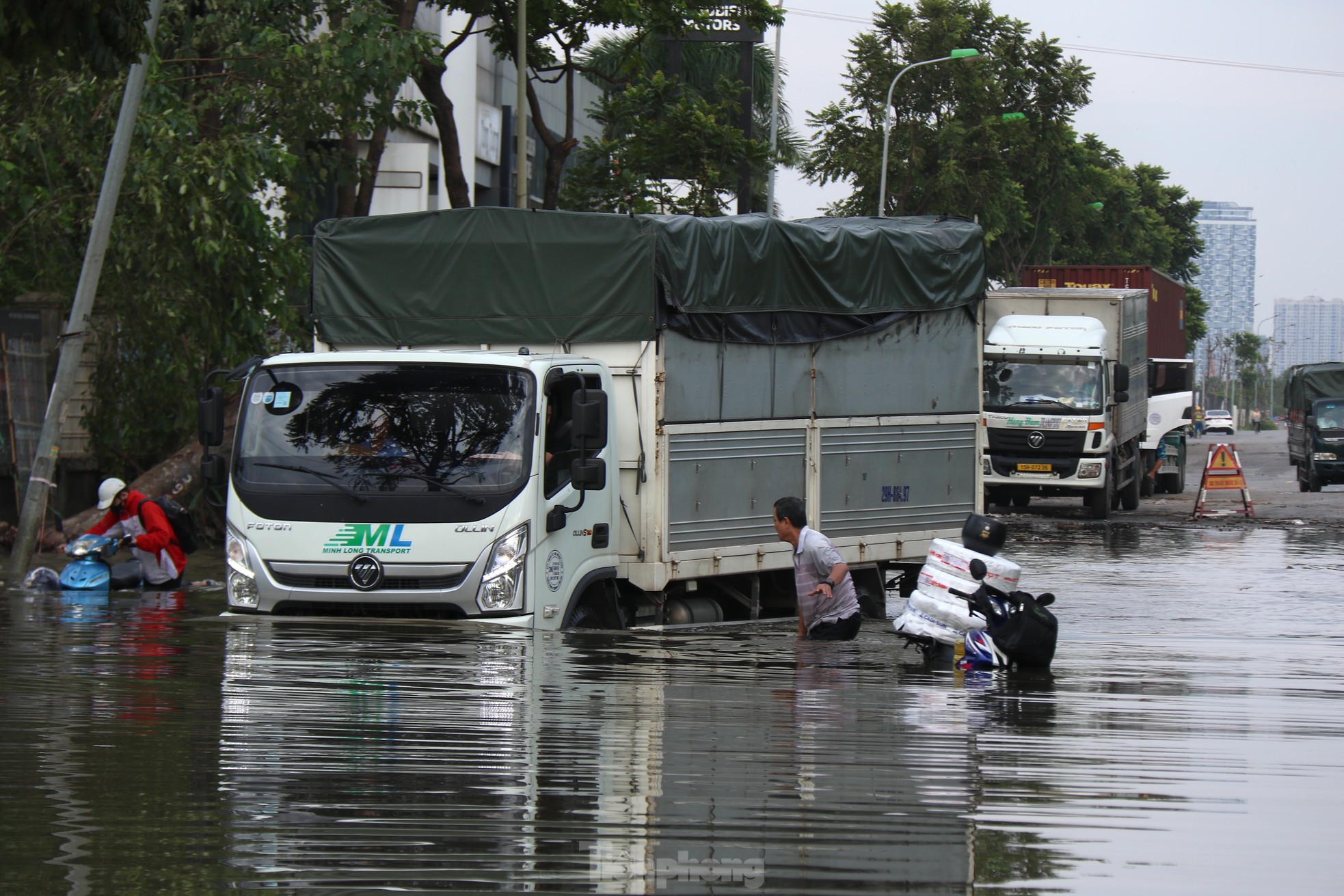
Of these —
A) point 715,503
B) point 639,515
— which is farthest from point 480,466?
point 715,503

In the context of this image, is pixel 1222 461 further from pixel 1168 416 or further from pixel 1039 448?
pixel 1168 416

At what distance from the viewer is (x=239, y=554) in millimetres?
9398

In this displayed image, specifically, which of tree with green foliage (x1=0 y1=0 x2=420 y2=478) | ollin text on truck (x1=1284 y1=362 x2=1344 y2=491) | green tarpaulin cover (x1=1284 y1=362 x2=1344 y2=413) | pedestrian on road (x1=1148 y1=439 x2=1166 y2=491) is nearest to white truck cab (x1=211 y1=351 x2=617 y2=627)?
tree with green foliage (x1=0 y1=0 x2=420 y2=478)

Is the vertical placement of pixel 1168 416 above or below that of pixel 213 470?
above

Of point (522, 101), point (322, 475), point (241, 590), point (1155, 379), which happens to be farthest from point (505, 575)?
point (1155, 379)

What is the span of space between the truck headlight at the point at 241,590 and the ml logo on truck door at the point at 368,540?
0.56 m

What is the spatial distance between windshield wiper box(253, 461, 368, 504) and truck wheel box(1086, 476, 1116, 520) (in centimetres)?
→ 1988

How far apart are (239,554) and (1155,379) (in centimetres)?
2711

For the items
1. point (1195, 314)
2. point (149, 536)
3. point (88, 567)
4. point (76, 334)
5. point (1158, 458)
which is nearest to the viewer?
point (88, 567)

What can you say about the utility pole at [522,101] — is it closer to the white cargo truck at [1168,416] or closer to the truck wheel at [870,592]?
the truck wheel at [870,592]

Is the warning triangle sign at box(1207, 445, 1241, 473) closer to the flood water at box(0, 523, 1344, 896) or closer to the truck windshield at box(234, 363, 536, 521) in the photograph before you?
the flood water at box(0, 523, 1344, 896)

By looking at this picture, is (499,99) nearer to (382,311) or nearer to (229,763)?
(382,311)

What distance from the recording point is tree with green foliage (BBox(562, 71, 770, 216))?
94.5 feet

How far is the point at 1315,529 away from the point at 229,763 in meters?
21.8
